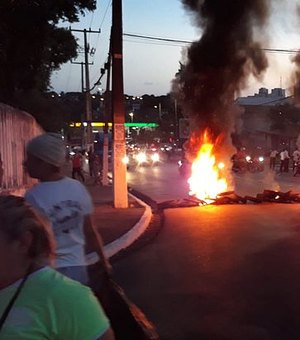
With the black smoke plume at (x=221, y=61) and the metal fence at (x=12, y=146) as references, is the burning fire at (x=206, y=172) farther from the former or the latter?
the metal fence at (x=12, y=146)

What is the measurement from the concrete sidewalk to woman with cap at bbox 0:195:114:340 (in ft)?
21.6

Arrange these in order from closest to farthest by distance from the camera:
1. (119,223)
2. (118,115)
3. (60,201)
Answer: (60,201)
(119,223)
(118,115)

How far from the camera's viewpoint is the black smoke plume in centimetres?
2219

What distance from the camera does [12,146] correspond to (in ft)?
42.1

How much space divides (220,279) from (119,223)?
214 inches

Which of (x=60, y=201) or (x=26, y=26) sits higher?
(x=26, y=26)

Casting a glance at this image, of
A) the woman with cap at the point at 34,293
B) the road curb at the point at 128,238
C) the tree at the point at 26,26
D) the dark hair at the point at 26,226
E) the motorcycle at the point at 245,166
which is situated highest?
the tree at the point at 26,26

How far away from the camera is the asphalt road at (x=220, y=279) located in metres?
5.60

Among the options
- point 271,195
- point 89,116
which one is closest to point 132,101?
point 89,116

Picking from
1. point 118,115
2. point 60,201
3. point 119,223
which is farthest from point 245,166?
point 60,201

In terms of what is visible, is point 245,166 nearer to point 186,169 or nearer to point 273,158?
point 273,158

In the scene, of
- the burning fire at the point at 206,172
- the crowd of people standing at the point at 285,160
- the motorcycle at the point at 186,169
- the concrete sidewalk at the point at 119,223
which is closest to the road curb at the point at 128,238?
the concrete sidewalk at the point at 119,223

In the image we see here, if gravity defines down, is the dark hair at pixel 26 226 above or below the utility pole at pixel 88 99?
below

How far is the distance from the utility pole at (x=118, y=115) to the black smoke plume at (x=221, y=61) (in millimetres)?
6835
